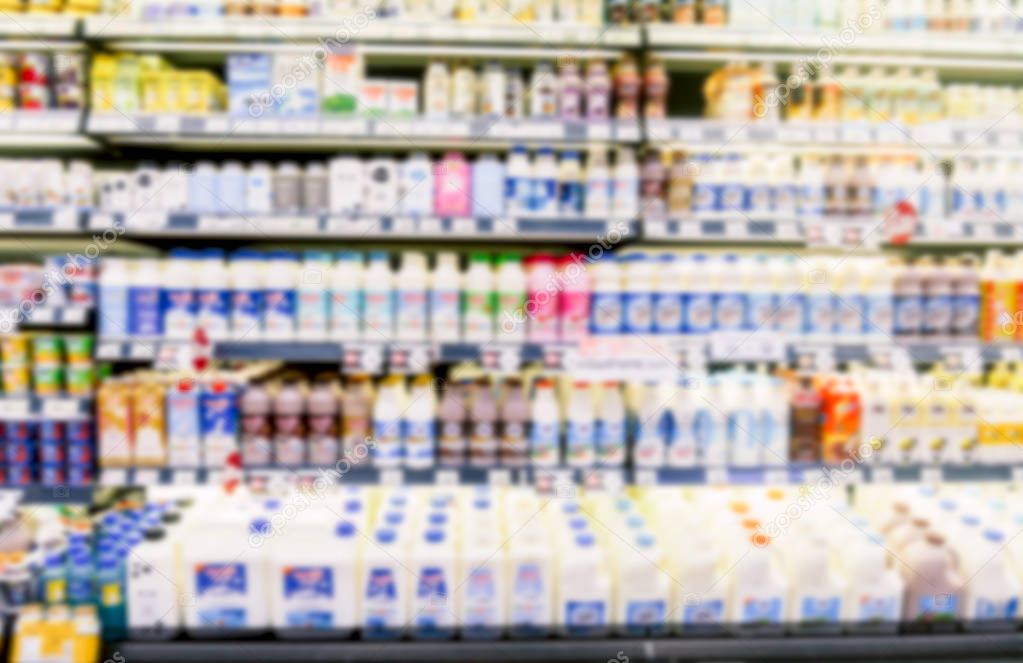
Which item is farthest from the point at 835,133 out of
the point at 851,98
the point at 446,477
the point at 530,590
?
the point at 530,590

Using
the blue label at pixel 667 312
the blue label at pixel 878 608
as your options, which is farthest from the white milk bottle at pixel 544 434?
the blue label at pixel 878 608

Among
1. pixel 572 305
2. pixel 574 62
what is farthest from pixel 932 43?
pixel 572 305

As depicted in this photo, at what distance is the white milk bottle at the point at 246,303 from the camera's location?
8.76 ft

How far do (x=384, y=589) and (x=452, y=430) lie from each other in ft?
1.96

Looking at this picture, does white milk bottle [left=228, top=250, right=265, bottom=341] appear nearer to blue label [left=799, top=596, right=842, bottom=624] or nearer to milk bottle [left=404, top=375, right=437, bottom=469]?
milk bottle [left=404, top=375, right=437, bottom=469]

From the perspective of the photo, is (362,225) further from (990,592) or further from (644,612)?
(990,592)

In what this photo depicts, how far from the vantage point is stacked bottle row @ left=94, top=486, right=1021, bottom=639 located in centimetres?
262

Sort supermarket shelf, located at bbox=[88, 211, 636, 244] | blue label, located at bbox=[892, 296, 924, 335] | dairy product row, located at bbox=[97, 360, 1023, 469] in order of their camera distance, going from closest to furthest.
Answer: supermarket shelf, located at bbox=[88, 211, 636, 244] → dairy product row, located at bbox=[97, 360, 1023, 469] → blue label, located at bbox=[892, 296, 924, 335]

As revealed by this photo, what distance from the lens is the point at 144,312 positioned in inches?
104

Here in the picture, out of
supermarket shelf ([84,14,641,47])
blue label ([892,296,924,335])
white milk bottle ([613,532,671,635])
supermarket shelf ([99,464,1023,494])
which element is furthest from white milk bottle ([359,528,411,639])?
blue label ([892,296,924,335])

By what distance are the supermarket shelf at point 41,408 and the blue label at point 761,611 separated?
2.44 m

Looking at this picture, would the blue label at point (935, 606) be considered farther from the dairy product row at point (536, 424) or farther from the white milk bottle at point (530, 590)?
the white milk bottle at point (530, 590)

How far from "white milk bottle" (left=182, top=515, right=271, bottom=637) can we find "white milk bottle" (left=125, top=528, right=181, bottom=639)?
0.14 ft

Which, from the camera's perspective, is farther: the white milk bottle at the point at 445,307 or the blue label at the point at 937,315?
the blue label at the point at 937,315
